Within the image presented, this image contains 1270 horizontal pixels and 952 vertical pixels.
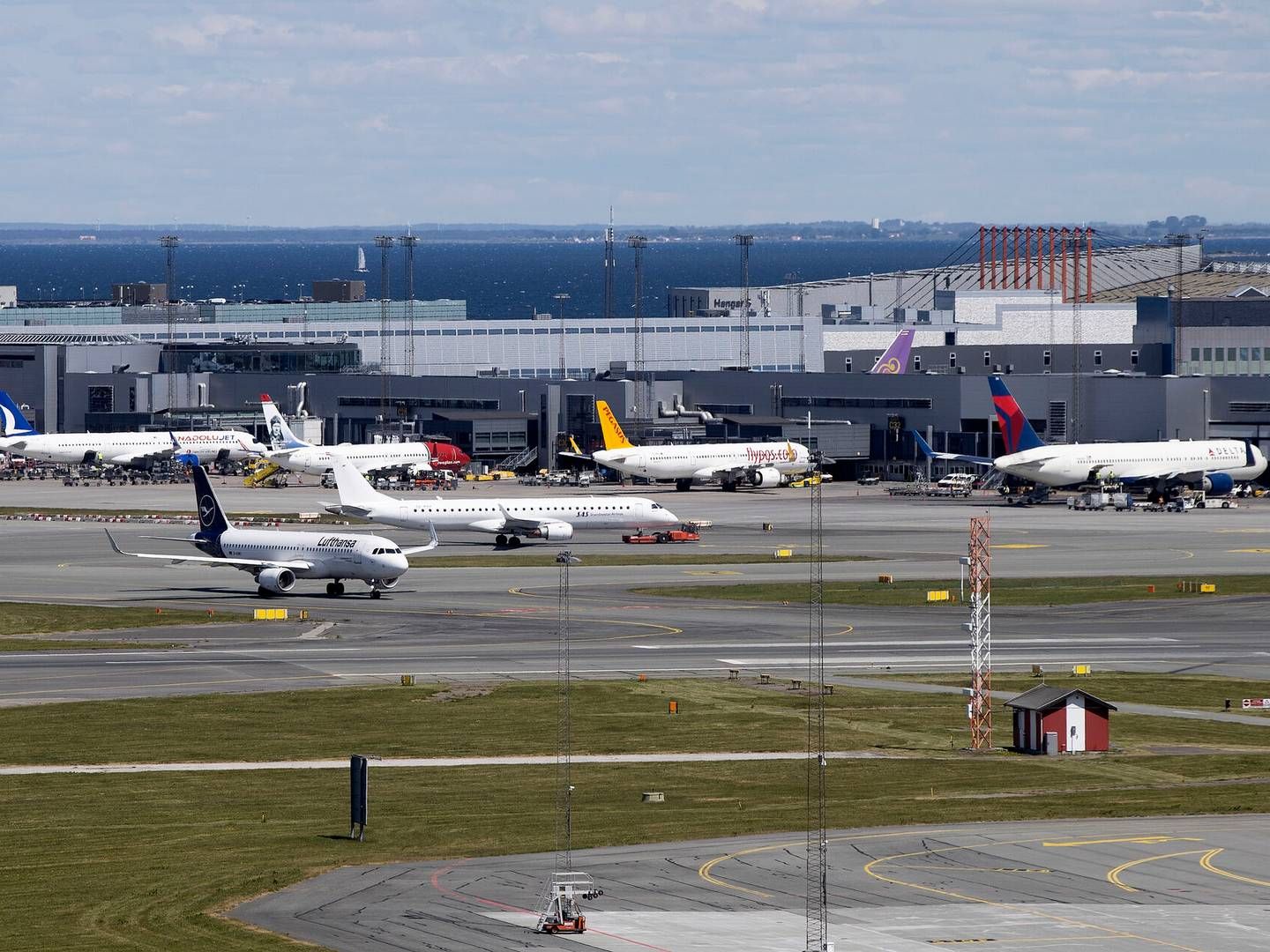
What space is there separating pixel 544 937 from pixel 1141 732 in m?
33.4

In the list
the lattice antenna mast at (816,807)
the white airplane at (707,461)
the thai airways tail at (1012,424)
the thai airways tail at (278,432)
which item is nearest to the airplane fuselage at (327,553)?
the lattice antenna mast at (816,807)

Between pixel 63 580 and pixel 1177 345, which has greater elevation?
pixel 1177 345

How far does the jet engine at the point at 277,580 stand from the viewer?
106062 millimetres

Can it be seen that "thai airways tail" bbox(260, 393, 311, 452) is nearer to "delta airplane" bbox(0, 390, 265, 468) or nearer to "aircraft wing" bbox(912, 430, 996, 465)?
"delta airplane" bbox(0, 390, 265, 468)

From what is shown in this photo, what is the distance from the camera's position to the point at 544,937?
1673 inches

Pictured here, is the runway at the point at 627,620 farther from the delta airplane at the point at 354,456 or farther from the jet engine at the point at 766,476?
the delta airplane at the point at 354,456

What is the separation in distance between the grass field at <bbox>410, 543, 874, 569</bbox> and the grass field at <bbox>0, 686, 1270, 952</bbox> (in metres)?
50.5

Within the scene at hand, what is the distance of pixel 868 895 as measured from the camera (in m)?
46.4

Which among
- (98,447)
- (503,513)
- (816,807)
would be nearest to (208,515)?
(503,513)

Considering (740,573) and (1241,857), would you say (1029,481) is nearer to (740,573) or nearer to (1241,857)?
(740,573)

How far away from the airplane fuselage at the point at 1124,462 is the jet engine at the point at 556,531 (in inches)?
1685

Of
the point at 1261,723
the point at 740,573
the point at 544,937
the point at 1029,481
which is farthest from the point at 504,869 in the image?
the point at 1029,481

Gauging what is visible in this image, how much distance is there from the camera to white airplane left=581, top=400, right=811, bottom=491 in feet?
580

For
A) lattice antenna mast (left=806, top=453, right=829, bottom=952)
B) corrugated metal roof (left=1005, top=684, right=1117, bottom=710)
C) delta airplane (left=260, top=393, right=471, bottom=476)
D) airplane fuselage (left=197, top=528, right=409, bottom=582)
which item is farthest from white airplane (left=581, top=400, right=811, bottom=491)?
corrugated metal roof (left=1005, top=684, right=1117, bottom=710)
